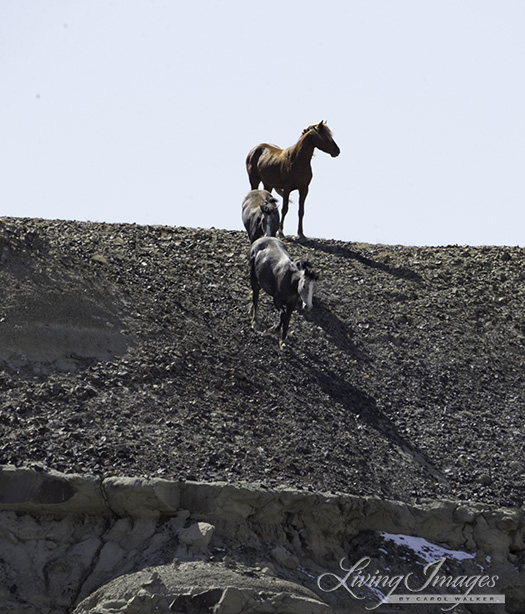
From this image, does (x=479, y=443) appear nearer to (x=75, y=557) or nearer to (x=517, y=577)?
(x=517, y=577)

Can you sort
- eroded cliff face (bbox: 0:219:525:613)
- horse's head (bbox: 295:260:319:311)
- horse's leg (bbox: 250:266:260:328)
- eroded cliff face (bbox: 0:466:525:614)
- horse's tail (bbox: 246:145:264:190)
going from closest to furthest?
1. eroded cliff face (bbox: 0:466:525:614)
2. eroded cliff face (bbox: 0:219:525:613)
3. horse's head (bbox: 295:260:319:311)
4. horse's leg (bbox: 250:266:260:328)
5. horse's tail (bbox: 246:145:264:190)

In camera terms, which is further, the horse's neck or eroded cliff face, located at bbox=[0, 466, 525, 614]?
the horse's neck

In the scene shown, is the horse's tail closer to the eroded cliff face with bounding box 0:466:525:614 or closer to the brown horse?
the brown horse

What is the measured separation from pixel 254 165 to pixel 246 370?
28.1 feet

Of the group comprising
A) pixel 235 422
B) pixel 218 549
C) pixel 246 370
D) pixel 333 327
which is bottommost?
pixel 218 549

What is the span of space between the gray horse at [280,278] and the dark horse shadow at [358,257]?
14.0 ft

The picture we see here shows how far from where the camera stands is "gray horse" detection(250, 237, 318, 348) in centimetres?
1442

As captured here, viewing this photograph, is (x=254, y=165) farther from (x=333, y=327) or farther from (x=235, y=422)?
(x=235, y=422)

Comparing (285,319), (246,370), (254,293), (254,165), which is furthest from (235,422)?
(254,165)

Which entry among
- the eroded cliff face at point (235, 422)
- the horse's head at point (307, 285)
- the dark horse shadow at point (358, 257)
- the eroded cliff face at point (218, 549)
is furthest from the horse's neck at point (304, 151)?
the eroded cliff face at point (218, 549)

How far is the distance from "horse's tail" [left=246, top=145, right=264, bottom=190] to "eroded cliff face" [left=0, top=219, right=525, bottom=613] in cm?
307

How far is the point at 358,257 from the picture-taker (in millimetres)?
20609

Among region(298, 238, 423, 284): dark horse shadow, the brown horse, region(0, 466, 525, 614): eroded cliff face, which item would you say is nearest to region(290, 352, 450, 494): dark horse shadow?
region(0, 466, 525, 614): eroded cliff face

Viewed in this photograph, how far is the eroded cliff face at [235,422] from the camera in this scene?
1123cm
